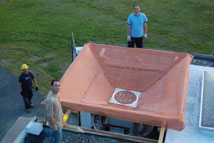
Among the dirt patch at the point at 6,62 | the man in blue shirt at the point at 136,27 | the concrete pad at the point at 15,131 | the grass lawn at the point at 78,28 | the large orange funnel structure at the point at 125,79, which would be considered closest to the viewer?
the concrete pad at the point at 15,131

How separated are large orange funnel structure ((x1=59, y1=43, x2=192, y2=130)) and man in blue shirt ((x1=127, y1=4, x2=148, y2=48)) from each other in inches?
49.7

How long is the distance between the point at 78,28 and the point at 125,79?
607 cm

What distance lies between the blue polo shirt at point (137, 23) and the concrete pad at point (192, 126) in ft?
7.41

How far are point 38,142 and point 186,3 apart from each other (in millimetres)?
11778

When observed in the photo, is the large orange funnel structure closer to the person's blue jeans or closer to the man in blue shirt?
the person's blue jeans

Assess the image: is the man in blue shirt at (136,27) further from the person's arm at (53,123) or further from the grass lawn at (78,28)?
the person's arm at (53,123)

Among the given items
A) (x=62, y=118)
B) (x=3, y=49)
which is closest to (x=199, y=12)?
(x=3, y=49)

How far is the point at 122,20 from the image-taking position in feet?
43.3

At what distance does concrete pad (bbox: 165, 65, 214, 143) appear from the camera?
4965mm

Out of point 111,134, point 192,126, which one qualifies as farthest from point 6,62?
point 192,126

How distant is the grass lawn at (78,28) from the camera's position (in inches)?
409

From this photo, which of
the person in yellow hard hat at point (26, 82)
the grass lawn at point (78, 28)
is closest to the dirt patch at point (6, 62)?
the grass lawn at point (78, 28)

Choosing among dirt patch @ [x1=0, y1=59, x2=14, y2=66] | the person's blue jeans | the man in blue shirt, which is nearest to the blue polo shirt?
the man in blue shirt

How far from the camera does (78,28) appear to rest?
12.4m
